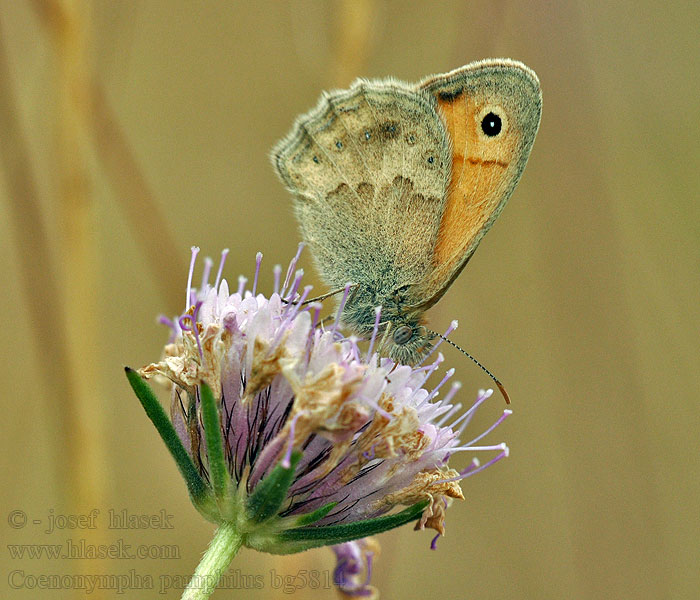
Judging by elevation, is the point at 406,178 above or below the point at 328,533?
above

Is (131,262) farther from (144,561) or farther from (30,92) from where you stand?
(144,561)

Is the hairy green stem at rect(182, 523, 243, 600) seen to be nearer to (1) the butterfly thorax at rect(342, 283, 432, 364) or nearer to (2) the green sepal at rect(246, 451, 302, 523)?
(2) the green sepal at rect(246, 451, 302, 523)

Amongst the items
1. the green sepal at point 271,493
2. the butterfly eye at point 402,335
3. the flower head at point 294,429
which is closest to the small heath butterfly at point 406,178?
the butterfly eye at point 402,335

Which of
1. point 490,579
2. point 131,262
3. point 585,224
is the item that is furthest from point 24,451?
point 585,224

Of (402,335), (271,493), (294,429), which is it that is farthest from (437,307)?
(271,493)

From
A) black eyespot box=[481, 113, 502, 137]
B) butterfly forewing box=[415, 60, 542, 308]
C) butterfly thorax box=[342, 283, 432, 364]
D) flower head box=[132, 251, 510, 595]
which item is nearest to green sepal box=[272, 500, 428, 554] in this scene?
flower head box=[132, 251, 510, 595]

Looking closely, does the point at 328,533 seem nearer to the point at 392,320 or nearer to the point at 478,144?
the point at 392,320
